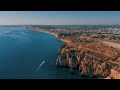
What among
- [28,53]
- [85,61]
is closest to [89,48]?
[85,61]

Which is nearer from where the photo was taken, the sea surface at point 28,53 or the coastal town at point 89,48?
the coastal town at point 89,48

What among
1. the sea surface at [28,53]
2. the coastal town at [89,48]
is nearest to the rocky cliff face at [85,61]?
the coastal town at [89,48]

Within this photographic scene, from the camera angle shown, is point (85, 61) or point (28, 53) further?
point (28, 53)

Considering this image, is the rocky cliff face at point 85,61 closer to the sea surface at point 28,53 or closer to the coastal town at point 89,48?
the coastal town at point 89,48

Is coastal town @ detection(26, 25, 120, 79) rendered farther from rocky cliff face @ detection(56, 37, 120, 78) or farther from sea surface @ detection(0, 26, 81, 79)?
sea surface @ detection(0, 26, 81, 79)

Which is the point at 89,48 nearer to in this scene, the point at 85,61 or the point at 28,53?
the point at 85,61

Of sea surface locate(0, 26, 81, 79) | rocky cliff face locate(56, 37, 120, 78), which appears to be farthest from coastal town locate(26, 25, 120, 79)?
sea surface locate(0, 26, 81, 79)
